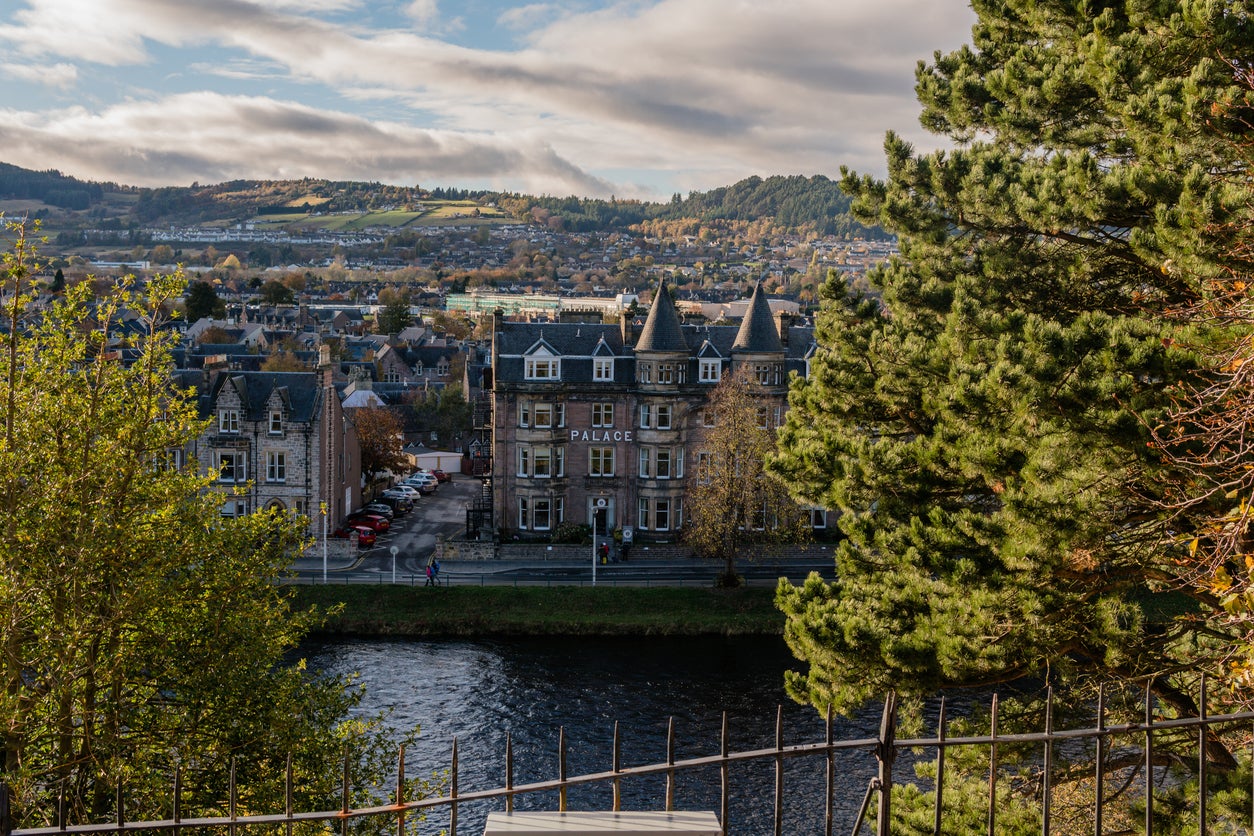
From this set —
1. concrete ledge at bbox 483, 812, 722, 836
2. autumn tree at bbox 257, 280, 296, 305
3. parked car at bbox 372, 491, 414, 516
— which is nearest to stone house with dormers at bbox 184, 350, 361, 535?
parked car at bbox 372, 491, 414, 516

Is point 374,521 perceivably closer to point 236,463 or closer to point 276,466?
point 276,466

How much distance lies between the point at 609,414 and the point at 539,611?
15.0 m

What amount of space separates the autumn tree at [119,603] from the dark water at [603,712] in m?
13.8

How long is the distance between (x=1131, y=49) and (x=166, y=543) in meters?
15.8

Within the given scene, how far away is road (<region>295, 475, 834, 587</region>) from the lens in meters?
52.4

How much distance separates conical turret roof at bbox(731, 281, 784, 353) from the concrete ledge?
52559 mm

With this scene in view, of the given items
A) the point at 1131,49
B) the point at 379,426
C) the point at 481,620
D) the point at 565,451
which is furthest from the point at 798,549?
the point at 1131,49

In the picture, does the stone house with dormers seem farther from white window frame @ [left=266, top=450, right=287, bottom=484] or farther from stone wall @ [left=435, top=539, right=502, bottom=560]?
stone wall @ [left=435, top=539, right=502, bottom=560]

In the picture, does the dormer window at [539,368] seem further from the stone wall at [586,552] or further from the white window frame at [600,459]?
the stone wall at [586,552]

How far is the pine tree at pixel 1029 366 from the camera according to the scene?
567 inches

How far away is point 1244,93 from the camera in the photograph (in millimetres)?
15000

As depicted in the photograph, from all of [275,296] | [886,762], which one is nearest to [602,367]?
[886,762]

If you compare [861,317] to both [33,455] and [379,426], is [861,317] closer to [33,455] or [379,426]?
[33,455]

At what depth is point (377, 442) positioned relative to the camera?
239 feet
